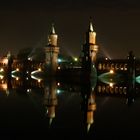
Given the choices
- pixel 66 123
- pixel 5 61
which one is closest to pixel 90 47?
pixel 5 61

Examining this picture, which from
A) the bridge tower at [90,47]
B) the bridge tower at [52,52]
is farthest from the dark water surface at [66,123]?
the bridge tower at [52,52]

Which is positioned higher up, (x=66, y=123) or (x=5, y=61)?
(x=66, y=123)

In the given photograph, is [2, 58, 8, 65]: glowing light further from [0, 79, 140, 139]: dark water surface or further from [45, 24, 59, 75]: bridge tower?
[0, 79, 140, 139]: dark water surface

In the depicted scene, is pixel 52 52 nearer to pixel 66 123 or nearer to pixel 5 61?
pixel 5 61

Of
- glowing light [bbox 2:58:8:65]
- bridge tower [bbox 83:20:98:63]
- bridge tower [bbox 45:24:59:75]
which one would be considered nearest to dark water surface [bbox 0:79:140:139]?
bridge tower [bbox 83:20:98:63]

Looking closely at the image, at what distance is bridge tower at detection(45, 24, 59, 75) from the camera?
89.3m

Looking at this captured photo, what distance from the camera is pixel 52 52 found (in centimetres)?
9100

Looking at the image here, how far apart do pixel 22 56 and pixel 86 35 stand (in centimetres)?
4537

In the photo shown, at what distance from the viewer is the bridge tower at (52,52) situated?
89312 millimetres

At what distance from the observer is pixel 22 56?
128375mm

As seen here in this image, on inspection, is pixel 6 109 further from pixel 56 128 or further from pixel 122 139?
pixel 122 139

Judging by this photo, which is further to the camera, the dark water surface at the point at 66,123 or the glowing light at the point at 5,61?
the glowing light at the point at 5,61

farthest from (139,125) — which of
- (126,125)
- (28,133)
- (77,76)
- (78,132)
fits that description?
(77,76)

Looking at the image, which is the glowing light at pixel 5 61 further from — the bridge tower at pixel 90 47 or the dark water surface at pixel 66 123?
the dark water surface at pixel 66 123
